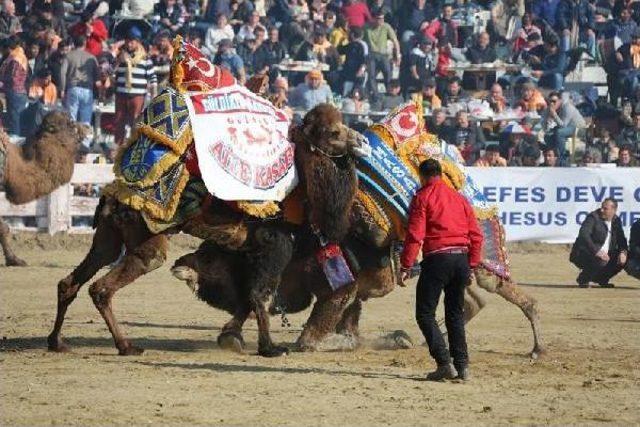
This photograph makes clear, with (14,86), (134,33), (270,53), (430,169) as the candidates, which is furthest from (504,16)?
(430,169)

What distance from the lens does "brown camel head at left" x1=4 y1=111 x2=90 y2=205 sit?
14102 mm

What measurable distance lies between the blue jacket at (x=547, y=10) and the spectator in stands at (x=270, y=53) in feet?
17.6

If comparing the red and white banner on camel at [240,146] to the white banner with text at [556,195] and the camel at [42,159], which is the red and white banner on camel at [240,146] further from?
the white banner with text at [556,195]

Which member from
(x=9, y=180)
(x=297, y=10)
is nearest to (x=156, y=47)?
(x=297, y=10)

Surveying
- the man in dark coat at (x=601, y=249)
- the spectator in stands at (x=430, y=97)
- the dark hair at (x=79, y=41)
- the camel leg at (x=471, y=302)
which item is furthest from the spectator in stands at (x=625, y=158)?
the camel leg at (x=471, y=302)

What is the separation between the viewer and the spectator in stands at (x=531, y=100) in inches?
1049

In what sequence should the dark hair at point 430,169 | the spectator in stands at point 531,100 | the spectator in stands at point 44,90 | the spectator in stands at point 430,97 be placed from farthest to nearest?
the spectator in stands at point 531,100 → the spectator in stands at point 430,97 → the spectator in stands at point 44,90 → the dark hair at point 430,169

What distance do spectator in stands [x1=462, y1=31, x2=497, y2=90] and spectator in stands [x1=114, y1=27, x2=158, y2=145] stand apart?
6.31 meters

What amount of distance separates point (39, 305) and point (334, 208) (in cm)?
445

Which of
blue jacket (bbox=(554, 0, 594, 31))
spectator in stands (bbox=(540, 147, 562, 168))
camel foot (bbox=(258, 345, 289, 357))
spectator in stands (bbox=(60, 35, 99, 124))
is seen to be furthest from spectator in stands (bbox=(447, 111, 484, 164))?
camel foot (bbox=(258, 345, 289, 357))

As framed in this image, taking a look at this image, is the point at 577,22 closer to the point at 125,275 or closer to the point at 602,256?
the point at 602,256

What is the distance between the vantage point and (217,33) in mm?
27016

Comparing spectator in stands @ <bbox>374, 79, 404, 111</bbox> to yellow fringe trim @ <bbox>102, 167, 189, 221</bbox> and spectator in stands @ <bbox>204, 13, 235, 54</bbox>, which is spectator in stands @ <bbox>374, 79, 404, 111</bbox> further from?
yellow fringe trim @ <bbox>102, 167, 189, 221</bbox>

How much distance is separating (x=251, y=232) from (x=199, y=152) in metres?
0.87
